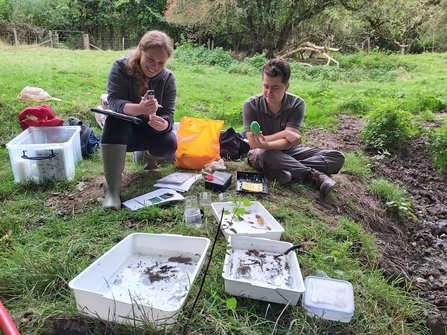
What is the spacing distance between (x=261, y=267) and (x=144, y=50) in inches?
65.8

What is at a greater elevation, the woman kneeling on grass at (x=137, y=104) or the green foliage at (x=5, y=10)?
the green foliage at (x=5, y=10)

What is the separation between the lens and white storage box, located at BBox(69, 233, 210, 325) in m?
1.24

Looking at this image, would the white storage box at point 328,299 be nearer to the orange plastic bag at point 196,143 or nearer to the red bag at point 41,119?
the orange plastic bag at point 196,143

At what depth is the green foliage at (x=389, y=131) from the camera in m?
4.03

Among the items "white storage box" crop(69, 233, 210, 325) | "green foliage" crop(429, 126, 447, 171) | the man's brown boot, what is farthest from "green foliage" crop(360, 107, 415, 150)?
"white storage box" crop(69, 233, 210, 325)

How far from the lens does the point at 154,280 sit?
4.92ft

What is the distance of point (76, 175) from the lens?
2.81 m

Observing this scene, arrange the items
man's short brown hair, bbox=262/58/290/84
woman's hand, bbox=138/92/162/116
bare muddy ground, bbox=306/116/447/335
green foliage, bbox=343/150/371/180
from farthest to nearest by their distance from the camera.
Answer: green foliage, bbox=343/150/371/180 < man's short brown hair, bbox=262/58/290/84 < woman's hand, bbox=138/92/162/116 < bare muddy ground, bbox=306/116/447/335

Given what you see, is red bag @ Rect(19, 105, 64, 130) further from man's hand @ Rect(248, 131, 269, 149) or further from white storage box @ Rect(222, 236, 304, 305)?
white storage box @ Rect(222, 236, 304, 305)

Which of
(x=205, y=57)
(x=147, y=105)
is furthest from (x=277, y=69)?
(x=205, y=57)

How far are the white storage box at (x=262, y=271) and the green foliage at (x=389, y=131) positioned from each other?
2959 mm

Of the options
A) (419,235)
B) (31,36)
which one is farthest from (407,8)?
(31,36)

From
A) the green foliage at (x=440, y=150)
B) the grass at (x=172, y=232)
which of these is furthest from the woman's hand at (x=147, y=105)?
the green foliage at (x=440, y=150)

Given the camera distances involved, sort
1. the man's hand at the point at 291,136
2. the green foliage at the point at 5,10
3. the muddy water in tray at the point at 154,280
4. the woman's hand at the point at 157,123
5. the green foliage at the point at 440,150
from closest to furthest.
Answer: the muddy water in tray at the point at 154,280, the woman's hand at the point at 157,123, the man's hand at the point at 291,136, the green foliage at the point at 440,150, the green foliage at the point at 5,10
